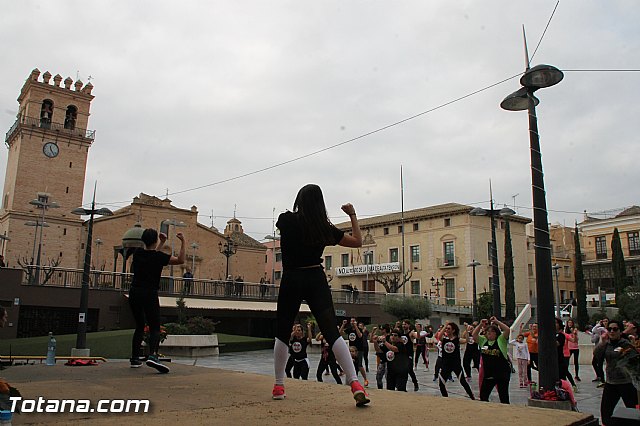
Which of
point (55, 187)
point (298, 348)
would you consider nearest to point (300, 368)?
point (298, 348)

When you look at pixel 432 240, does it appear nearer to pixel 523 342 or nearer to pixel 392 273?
pixel 392 273

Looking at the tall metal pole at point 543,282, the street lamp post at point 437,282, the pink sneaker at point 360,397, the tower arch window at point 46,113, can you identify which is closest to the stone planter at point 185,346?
the tall metal pole at point 543,282

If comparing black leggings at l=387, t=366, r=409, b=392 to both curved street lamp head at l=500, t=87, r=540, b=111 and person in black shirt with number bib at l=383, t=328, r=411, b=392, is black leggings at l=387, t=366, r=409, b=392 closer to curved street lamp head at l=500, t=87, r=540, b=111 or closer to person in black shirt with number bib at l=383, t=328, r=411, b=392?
person in black shirt with number bib at l=383, t=328, r=411, b=392

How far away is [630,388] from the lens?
686cm

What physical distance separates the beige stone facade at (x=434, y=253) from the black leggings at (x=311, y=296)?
171ft

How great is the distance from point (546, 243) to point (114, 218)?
50828 mm

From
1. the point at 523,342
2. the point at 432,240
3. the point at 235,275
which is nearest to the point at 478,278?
the point at 432,240

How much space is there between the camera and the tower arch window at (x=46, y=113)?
2041 inches

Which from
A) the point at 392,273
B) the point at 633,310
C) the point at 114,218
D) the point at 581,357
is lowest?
the point at 581,357

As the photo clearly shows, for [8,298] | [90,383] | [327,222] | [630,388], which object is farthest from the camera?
[8,298]

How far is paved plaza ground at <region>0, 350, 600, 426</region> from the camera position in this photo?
3.48 m

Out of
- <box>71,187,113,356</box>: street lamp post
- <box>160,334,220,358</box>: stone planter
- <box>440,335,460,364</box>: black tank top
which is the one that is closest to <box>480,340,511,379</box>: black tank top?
<box>440,335,460,364</box>: black tank top

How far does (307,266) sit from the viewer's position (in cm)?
468

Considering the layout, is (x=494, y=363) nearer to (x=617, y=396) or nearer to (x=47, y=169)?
(x=617, y=396)
